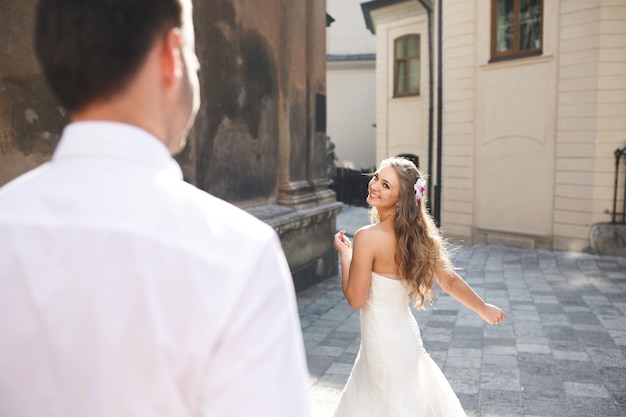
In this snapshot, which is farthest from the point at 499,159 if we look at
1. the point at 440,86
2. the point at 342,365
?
the point at 342,365

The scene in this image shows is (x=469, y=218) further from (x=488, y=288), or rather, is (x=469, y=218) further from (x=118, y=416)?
(x=118, y=416)

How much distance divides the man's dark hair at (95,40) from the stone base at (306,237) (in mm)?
5929

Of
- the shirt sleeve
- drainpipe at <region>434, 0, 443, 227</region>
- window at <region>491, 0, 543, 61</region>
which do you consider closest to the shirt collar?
the shirt sleeve

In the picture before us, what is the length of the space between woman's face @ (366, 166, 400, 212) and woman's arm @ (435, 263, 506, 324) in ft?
1.68

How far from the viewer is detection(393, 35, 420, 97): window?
19.5 metres

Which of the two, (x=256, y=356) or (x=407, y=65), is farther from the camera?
(x=407, y=65)

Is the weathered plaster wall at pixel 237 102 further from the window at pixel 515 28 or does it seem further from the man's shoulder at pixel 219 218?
the window at pixel 515 28

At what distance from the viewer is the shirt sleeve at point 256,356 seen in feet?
3.08

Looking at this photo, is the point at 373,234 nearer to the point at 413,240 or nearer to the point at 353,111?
the point at 413,240

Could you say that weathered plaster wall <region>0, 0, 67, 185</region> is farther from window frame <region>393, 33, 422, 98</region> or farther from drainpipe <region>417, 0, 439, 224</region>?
window frame <region>393, 33, 422, 98</region>

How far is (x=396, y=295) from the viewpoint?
11.4 ft

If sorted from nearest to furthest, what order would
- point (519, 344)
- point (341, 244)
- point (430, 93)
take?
point (341, 244), point (519, 344), point (430, 93)

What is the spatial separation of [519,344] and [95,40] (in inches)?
228

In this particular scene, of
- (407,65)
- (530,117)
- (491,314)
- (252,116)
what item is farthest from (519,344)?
(407,65)
